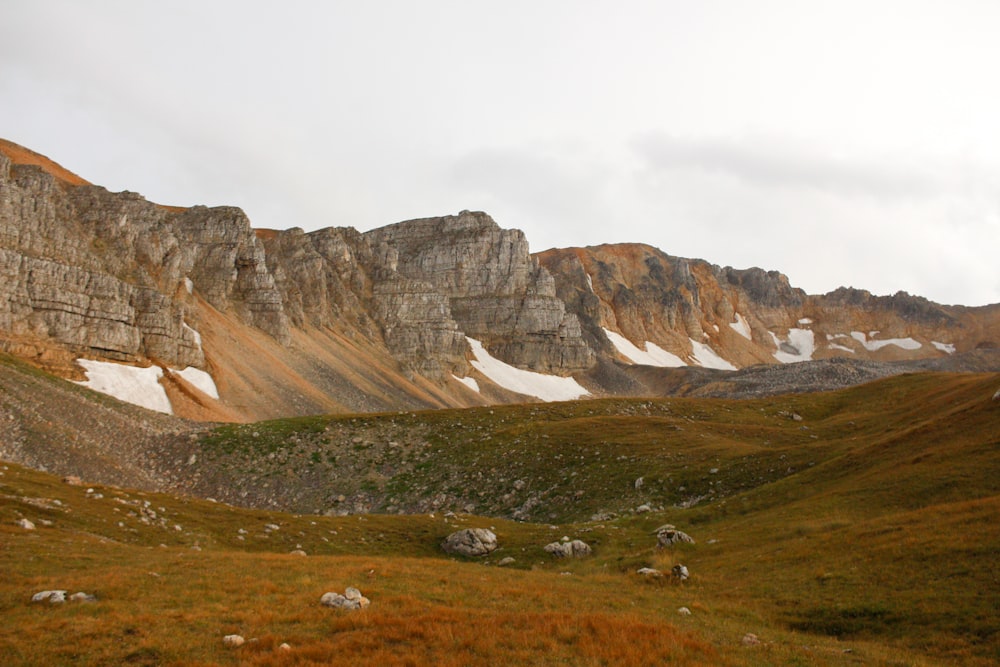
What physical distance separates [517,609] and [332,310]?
141 metres

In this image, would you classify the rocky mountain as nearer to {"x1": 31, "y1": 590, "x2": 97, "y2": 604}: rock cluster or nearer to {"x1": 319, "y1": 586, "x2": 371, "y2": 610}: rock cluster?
{"x1": 31, "y1": 590, "x2": 97, "y2": 604}: rock cluster

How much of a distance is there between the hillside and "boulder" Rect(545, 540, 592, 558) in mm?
471

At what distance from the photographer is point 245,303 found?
121750 mm

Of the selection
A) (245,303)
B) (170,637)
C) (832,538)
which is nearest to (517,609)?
(170,637)

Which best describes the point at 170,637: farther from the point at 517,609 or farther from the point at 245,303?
the point at 245,303

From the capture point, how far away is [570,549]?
27641 mm

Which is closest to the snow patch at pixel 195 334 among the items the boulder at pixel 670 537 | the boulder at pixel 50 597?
the boulder at pixel 670 537

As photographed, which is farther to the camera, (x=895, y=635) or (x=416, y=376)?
(x=416, y=376)

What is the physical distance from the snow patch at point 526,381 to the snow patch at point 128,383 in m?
107

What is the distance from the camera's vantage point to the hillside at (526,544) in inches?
535

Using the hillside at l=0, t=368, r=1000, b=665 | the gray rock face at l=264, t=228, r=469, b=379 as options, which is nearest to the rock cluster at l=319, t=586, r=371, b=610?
the hillside at l=0, t=368, r=1000, b=665

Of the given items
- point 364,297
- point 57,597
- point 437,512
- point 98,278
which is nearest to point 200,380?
point 98,278

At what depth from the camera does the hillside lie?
44.6 ft

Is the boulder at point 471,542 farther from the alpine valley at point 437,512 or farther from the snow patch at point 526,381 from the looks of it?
the snow patch at point 526,381
